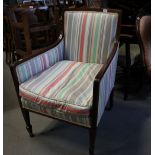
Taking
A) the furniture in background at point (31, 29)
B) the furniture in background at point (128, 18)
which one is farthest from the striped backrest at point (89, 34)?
the furniture in background at point (31, 29)

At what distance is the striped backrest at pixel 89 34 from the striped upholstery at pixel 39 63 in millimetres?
101

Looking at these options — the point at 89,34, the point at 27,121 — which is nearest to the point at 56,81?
the point at 27,121

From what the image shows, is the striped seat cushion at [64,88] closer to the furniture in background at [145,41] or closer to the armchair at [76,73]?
the armchair at [76,73]

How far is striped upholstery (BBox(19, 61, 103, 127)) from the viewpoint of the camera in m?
1.26

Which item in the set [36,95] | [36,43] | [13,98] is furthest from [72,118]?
[36,43]

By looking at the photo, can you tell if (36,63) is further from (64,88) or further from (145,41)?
(145,41)

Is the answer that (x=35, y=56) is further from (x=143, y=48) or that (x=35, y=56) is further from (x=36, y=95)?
(x=143, y=48)

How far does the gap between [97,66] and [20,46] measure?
46.0 inches

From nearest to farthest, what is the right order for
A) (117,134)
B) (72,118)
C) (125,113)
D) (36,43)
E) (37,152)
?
(72,118) → (37,152) → (117,134) → (125,113) → (36,43)

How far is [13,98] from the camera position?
7.27 ft

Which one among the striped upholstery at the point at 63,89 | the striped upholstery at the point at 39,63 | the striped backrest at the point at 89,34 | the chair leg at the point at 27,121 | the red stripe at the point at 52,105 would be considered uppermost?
the striped backrest at the point at 89,34

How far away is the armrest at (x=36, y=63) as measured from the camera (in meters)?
1.45

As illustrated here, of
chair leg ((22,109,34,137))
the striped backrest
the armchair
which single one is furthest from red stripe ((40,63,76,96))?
chair leg ((22,109,34,137))

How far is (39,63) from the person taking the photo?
1616mm
